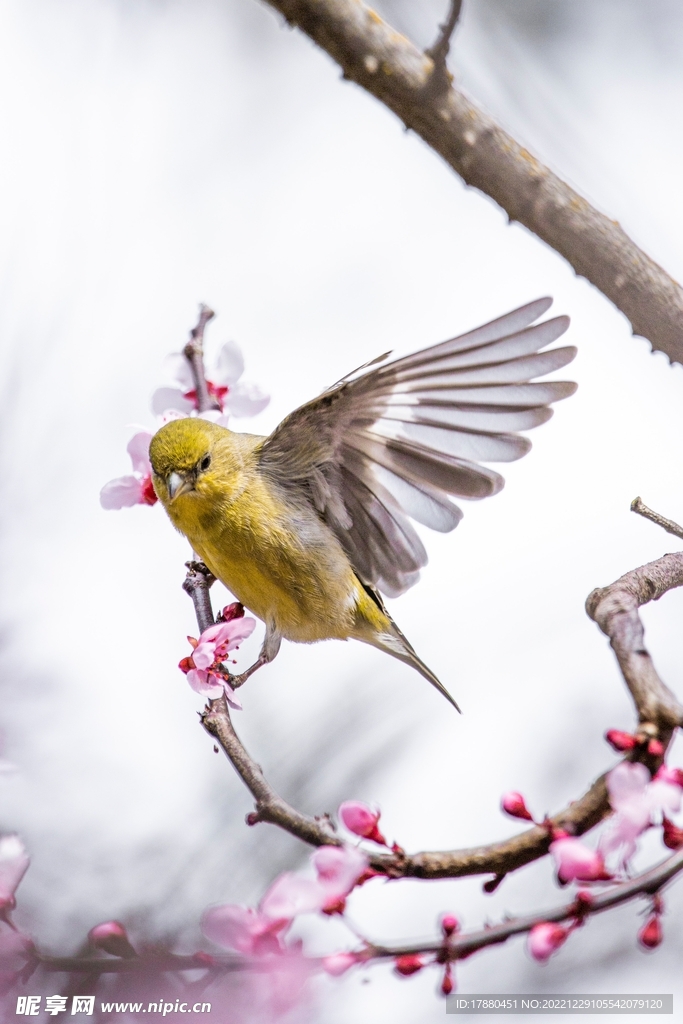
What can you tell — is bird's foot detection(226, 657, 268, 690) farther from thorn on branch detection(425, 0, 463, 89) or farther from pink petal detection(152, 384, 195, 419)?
thorn on branch detection(425, 0, 463, 89)

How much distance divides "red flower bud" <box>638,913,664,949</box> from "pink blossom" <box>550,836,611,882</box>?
0.05 metres

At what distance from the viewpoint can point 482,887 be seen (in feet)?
2.55

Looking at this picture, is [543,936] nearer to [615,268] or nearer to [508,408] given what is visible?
[508,408]

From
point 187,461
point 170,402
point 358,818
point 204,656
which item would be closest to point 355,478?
point 187,461

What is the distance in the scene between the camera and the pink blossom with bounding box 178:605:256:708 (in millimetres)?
1206

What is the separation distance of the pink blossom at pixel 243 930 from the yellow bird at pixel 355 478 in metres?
0.67

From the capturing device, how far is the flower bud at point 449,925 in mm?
772

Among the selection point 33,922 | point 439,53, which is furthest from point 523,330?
point 33,922

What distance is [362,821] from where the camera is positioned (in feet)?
2.96

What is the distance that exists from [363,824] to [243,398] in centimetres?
93

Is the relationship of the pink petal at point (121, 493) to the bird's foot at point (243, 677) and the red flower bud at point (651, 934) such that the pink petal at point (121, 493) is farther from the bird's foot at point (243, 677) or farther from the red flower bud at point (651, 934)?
the red flower bud at point (651, 934)

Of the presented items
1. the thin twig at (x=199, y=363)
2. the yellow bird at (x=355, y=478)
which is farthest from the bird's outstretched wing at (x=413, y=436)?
the thin twig at (x=199, y=363)

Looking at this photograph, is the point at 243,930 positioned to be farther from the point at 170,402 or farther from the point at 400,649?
the point at 170,402

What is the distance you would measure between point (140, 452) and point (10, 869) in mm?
863
